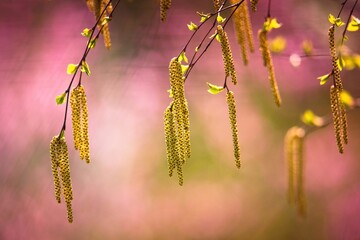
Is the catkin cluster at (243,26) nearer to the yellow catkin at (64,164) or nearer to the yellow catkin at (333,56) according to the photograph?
the yellow catkin at (333,56)

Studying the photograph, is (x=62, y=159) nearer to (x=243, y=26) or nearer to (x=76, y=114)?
(x=76, y=114)

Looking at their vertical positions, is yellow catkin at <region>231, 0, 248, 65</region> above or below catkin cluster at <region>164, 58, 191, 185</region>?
above

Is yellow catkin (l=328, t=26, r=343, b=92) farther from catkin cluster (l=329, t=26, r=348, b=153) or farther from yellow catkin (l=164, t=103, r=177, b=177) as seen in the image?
yellow catkin (l=164, t=103, r=177, b=177)

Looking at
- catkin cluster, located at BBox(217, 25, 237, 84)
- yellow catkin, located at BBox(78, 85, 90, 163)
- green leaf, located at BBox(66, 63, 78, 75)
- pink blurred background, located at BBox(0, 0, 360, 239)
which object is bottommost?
pink blurred background, located at BBox(0, 0, 360, 239)

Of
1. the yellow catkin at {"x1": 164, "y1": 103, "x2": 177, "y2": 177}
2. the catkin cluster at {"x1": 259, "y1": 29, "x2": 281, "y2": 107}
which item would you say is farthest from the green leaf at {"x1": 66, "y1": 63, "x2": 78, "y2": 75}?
the catkin cluster at {"x1": 259, "y1": 29, "x2": 281, "y2": 107}

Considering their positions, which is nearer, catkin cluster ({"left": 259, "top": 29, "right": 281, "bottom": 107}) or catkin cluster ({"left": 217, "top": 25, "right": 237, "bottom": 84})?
catkin cluster ({"left": 217, "top": 25, "right": 237, "bottom": 84})

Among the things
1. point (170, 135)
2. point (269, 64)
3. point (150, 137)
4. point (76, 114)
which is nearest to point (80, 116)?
point (76, 114)
